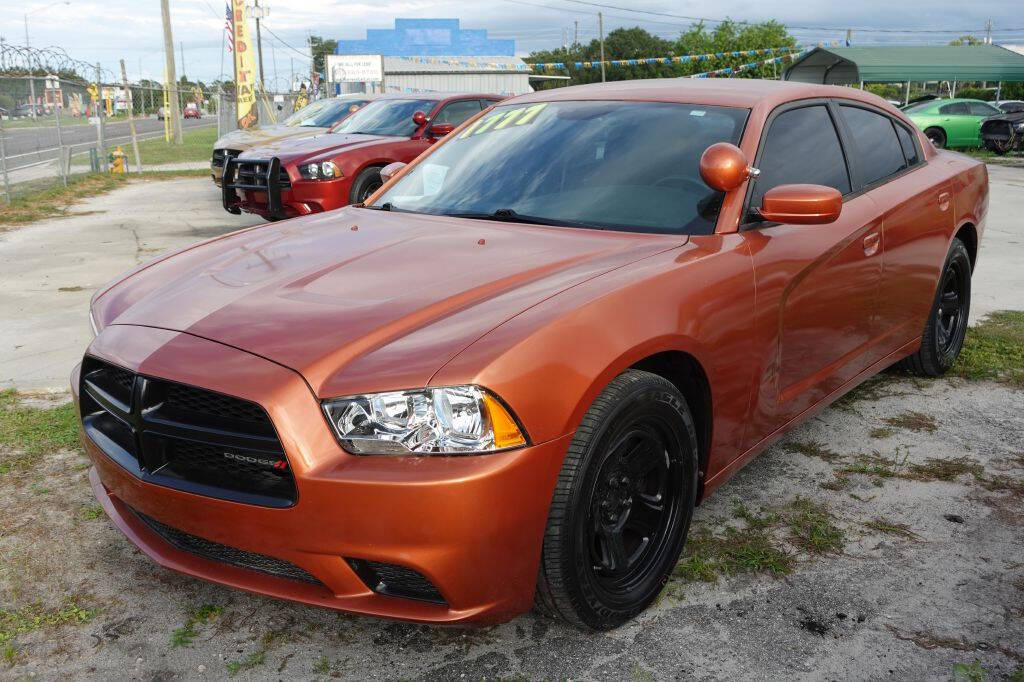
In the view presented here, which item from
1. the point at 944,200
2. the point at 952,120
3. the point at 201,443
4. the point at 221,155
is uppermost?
the point at 952,120

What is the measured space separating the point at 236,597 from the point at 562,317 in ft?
4.51

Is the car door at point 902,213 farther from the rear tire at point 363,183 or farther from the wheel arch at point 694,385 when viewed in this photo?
the rear tire at point 363,183

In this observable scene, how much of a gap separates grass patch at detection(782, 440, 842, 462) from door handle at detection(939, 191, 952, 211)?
4.31 feet

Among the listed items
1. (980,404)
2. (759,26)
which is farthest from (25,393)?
(759,26)

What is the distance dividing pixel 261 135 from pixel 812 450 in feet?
34.6

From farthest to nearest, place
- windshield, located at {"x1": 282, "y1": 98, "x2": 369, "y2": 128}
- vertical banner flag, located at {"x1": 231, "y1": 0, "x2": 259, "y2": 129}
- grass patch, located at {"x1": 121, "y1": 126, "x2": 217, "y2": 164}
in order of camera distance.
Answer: vertical banner flag, located at {"x1": 231, "y1": 0, "x2": 259, "y2": 129}, grass patch, located at {"x1": 121, "y1": 126, "x2": 217, "y2": 164}, windshield, located at {"x1": 282, "y1": 98, "x2": 369, "y2": 128}

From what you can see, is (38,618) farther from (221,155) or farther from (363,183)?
(221,155)

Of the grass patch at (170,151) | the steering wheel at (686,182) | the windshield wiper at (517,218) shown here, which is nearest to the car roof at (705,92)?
the steering wheel at (686,182)

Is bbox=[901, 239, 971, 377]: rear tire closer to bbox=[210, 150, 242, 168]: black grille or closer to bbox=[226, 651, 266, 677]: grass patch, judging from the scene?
bbox=[226, 651, 266, 677]: grass patch

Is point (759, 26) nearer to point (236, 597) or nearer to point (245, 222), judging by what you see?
point (245, 222)

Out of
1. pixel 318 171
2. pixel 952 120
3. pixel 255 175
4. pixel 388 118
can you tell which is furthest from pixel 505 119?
pixel 952 120

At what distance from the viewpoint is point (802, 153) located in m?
3.58

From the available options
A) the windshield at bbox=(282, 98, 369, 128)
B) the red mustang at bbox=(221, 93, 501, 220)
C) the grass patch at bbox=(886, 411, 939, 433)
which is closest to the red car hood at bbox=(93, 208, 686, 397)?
the grass patch at bbox=(886, 411, 939, 433)

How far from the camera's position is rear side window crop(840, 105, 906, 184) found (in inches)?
156
